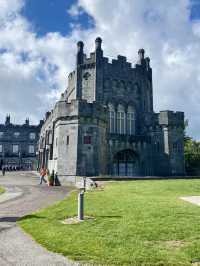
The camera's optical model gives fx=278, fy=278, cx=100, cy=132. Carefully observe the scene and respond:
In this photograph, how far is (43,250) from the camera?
5.82m

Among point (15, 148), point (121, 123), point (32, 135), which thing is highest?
point (32, 135)

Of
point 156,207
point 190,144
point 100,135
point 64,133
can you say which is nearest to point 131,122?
point 100,135

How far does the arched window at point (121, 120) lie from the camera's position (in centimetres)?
3247

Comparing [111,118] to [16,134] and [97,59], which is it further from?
[16,134]

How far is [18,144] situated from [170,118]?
4759 cm

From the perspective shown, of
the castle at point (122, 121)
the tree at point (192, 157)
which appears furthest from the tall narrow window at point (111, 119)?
the tree at point (192, 157)

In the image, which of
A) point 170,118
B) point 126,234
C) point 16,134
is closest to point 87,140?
point 170,118

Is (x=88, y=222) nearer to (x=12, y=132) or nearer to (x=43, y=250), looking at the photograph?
(x=43, y=250)

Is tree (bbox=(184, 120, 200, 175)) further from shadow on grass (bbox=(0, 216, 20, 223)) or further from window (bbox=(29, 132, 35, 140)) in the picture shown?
window (bbox=(29, 132, 35, 140))

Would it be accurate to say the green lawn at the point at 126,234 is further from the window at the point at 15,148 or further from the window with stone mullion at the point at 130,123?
the window at the point at 15,148

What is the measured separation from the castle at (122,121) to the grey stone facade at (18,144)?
37.2 m

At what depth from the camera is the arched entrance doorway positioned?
31250 mm

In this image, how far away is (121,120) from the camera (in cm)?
3259

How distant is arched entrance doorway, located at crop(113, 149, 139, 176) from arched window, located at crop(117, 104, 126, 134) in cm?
256
